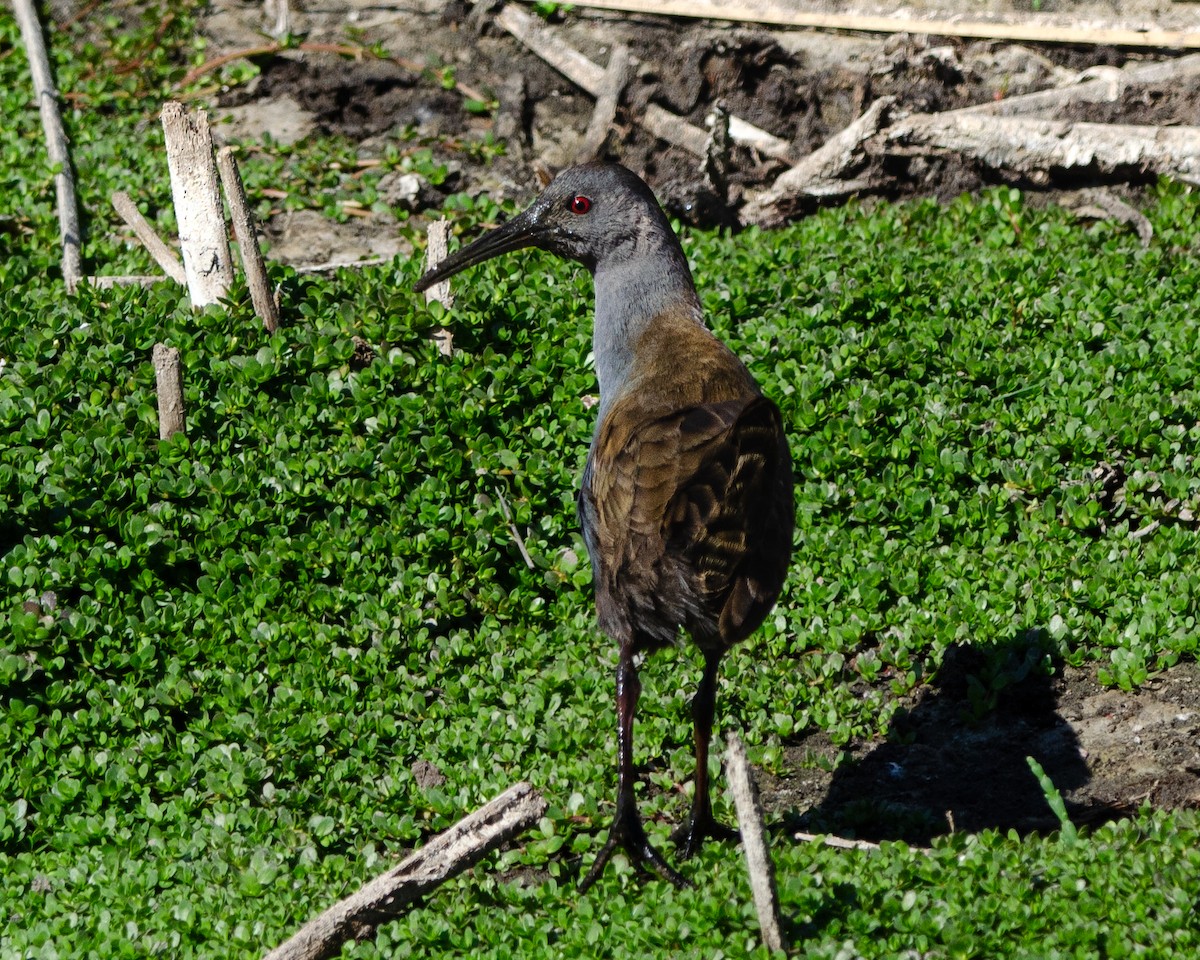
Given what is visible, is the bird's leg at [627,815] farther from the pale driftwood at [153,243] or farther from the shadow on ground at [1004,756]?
the pale driftwood at [153,243]

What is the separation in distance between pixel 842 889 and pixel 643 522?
1219 millimetres

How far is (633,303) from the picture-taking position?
546 cm

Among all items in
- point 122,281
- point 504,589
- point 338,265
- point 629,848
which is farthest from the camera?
point 338,265

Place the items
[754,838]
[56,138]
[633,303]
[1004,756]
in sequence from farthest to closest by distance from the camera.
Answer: [56,138] < [633,303] < [1004,756] < [754,838]

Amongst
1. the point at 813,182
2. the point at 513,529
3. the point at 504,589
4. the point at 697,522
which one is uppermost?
the point at 697,522

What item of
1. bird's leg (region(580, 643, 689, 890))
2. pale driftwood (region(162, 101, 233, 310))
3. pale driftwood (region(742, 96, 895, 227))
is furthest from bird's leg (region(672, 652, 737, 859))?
pale driftwood (region(742, 96, 895, 227))

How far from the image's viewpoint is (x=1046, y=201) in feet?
26.1

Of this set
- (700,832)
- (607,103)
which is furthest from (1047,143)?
(700,832)

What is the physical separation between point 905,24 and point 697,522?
591cm

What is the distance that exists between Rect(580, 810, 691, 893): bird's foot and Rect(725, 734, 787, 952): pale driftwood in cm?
80

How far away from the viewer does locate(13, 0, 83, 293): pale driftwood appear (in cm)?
739

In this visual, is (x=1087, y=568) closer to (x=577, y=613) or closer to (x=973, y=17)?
(x=577, y=613)

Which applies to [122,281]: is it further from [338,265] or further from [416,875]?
[416,875]

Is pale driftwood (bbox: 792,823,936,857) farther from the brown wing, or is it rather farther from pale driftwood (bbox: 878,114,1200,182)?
pale driftwood (bbox: 878,114,1200,182)
